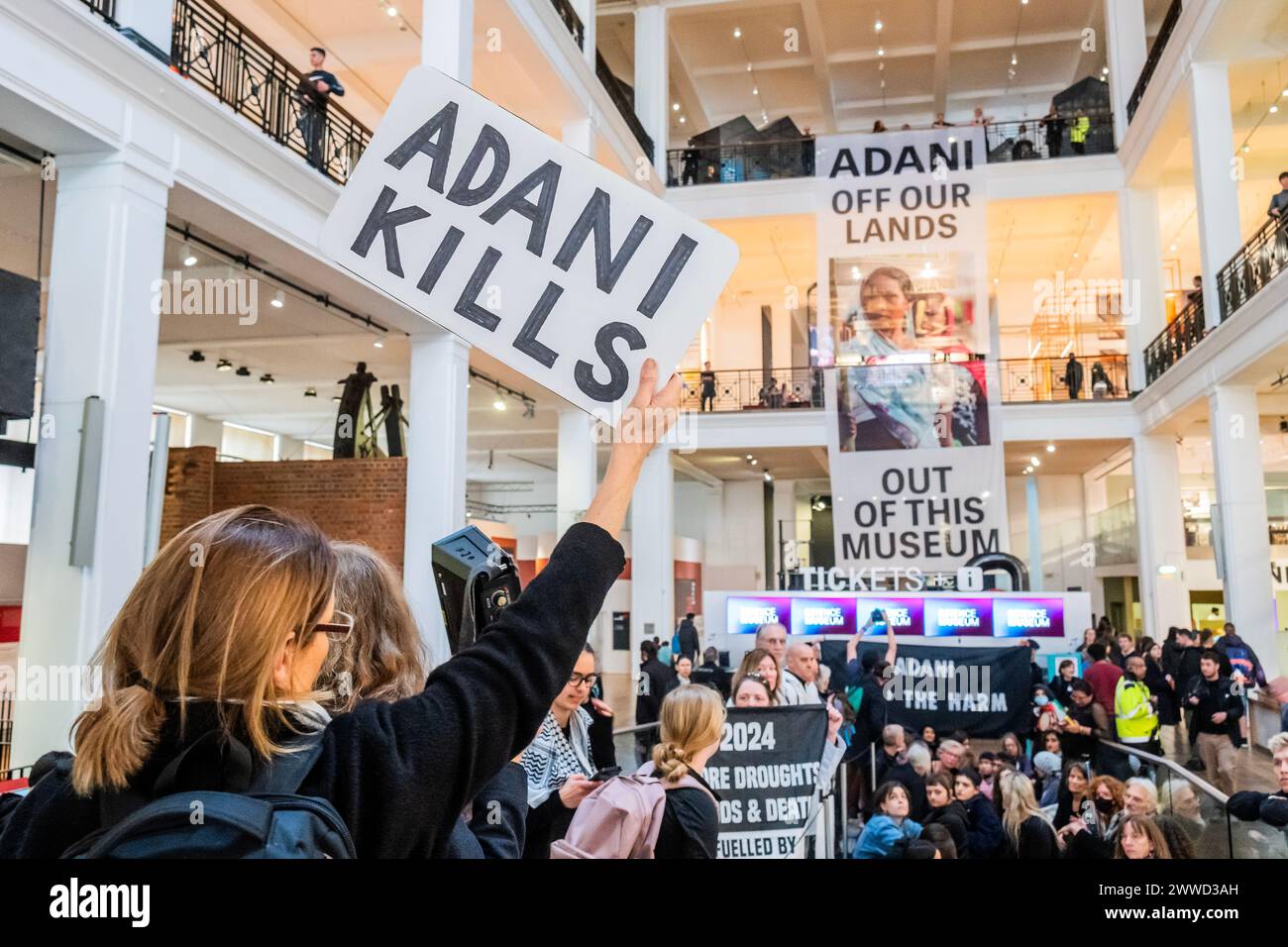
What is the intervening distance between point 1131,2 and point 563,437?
12.5 metres

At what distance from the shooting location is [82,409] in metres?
5.30

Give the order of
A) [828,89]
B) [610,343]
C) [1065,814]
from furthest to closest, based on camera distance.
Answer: [828,89], [1065,814], [610,343]

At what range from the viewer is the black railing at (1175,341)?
12562mm

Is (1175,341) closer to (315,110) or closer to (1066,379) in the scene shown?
(1066,379)

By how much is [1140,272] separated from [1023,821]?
13.6 meters

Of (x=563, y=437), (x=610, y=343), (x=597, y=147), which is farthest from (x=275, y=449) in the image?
(x=610, y=343)

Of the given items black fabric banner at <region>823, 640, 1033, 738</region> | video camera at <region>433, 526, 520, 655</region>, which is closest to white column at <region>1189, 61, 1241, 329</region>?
black fabric banner at <region>823, 640, 1033, 738</region>

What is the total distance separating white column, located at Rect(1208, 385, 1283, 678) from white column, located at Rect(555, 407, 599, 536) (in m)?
8.53

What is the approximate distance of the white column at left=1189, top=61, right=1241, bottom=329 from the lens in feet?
37.6

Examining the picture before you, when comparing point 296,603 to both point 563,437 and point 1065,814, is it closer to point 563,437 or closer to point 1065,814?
point 1065,814

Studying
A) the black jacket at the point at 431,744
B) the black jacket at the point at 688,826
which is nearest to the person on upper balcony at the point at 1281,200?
the black jacket at the point at 688,826

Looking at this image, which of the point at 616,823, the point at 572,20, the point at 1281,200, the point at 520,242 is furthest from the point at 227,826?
the point at 572,20

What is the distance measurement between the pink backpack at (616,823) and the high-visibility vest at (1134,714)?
652cm

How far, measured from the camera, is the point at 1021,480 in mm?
23141
